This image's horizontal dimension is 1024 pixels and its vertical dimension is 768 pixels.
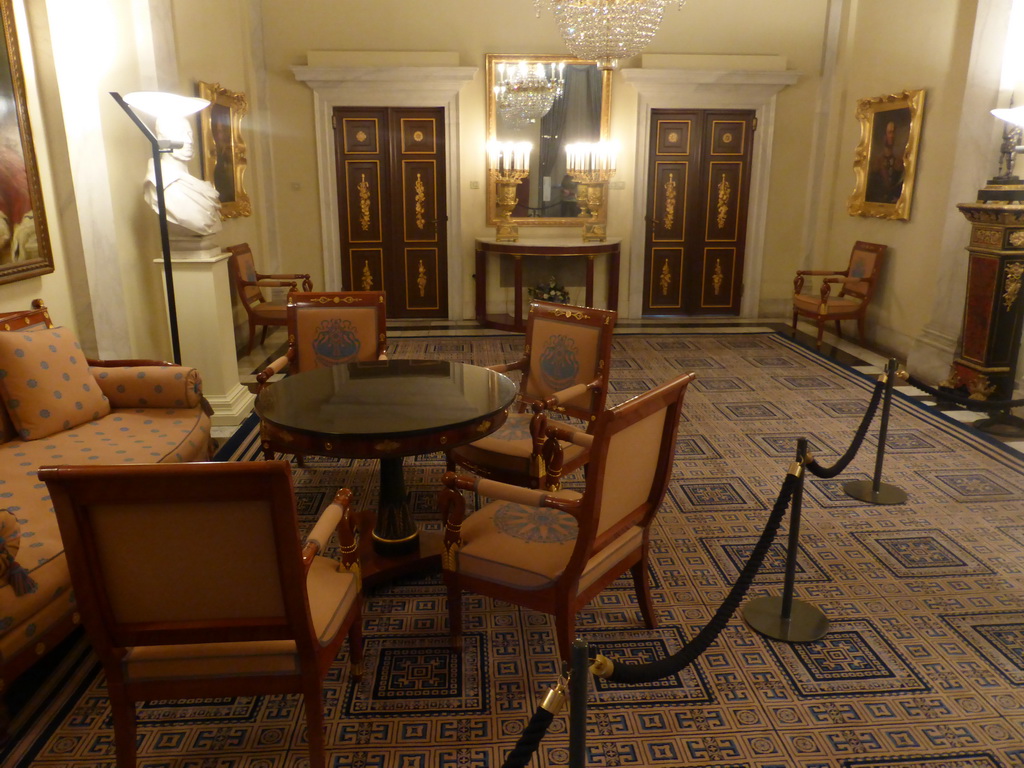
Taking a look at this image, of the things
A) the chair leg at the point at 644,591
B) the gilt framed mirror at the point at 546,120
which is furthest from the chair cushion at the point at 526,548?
the gilt framed mirror at the point at 546,120

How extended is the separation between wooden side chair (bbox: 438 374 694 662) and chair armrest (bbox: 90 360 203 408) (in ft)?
6.14

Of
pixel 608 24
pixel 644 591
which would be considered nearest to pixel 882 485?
pixel 644 591

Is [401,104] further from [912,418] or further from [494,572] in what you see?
[494,572]

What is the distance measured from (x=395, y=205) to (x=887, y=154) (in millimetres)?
4892

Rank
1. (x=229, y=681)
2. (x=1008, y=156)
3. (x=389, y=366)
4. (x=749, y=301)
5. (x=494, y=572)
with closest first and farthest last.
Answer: (x=229, y=681)
(x=494, y=572)
(x=389, y=366)
(x=1008, y=156)
(x=749, y=301)

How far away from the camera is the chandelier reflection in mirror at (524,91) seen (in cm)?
791

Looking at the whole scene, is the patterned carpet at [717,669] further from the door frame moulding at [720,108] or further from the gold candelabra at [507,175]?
the door frame moulding at [720,108]

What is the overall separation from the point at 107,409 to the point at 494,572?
233 centimetres

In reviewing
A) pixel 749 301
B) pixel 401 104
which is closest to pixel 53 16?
pixel 401 104

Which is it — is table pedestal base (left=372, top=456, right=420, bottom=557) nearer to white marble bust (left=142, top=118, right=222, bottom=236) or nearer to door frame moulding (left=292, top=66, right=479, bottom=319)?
white marble bust (left=142, top=118, right=222, bottom=236)

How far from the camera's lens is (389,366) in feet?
11.6

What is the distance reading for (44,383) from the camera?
337 centimetres

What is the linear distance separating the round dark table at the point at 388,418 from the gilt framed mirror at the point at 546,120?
515 cm

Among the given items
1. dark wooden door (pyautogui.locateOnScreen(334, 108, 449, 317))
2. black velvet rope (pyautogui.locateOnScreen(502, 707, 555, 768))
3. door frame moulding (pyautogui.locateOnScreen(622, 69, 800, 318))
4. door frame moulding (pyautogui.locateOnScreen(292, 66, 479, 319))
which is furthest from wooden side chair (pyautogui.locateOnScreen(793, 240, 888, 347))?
black velvet rope (pyautogui.locateOnScreen(502, 707, 555, 768))
